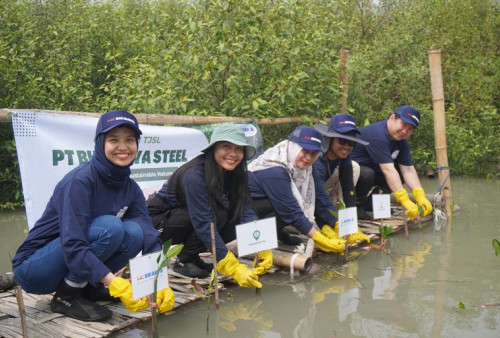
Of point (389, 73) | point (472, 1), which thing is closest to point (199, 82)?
point (389, 73)

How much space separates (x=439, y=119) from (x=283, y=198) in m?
2.61

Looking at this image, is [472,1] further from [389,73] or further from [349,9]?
[389,73]

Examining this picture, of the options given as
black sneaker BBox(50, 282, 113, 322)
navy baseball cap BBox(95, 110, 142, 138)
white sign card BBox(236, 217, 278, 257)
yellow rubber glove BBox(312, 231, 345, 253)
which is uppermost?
navy baseball cap BBox(95, 110, 142, 138)

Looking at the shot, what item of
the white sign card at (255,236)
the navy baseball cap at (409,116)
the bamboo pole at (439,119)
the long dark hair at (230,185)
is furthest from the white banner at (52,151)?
the bamboo pole at (439,119)

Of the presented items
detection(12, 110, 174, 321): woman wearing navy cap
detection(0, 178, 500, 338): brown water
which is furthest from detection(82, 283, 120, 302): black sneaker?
detection(0, 178, 500, 338): brown water

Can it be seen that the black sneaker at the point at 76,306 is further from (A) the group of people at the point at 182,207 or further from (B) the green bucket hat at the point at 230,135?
(B) the green bucket hat at the point at 230,135

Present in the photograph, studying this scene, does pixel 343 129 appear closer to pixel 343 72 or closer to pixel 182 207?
pixel 182 207

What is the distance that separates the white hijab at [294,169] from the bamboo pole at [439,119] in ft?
7.01

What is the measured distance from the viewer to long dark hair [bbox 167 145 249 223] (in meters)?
3.48

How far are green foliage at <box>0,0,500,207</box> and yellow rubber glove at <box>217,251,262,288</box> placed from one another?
268 cm

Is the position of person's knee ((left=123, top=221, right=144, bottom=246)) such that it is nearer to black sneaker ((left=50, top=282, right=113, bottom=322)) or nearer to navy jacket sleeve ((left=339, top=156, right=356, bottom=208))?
black sneaker ((left=50, top=282, right=113, bottom=322))

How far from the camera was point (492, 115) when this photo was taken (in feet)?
32.2

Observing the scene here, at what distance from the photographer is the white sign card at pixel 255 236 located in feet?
11.0

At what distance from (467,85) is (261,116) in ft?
18.7
